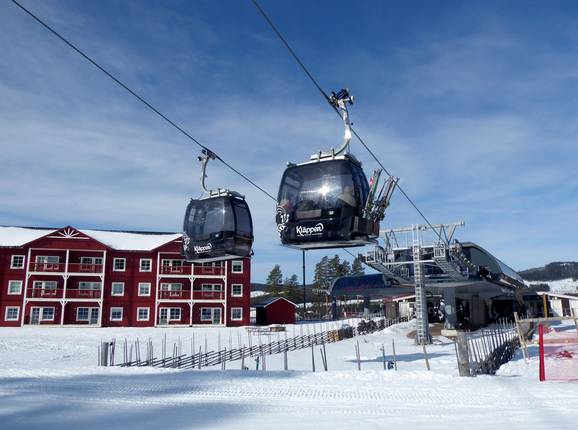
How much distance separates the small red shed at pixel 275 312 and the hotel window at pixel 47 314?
18847 mm

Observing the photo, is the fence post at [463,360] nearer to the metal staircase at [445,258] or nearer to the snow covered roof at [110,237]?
the metal staircase at [445,258]

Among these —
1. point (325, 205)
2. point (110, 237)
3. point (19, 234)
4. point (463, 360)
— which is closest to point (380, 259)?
point (463, 360)

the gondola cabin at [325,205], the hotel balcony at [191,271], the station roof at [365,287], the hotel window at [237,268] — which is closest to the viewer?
the gondola cabin at [325,205]

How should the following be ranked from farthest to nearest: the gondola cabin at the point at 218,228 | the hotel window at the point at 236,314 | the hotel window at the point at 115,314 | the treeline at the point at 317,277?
the treeline at the point at 317,277
the hotel window at the point at 236,314
the hotel window at the point at 115,314
the gondola cabin at the point at 218,228

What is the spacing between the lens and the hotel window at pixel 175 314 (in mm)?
43719

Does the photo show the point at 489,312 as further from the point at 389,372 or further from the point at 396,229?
the point at 389,372

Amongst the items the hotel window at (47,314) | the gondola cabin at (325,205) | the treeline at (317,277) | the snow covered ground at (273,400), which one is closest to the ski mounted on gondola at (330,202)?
the gondola cabin at (325,205)

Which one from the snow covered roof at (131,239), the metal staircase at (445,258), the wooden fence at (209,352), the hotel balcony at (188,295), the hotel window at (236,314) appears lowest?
the wooden fence at (209,352)

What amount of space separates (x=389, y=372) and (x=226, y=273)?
113ft

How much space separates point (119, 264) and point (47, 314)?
7.17 meters

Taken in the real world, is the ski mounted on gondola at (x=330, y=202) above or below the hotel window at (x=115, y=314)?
above

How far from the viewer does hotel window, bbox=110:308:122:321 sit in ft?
140

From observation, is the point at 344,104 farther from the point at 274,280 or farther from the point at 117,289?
the point at 274,280

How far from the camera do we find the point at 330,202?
1099 centimetres
